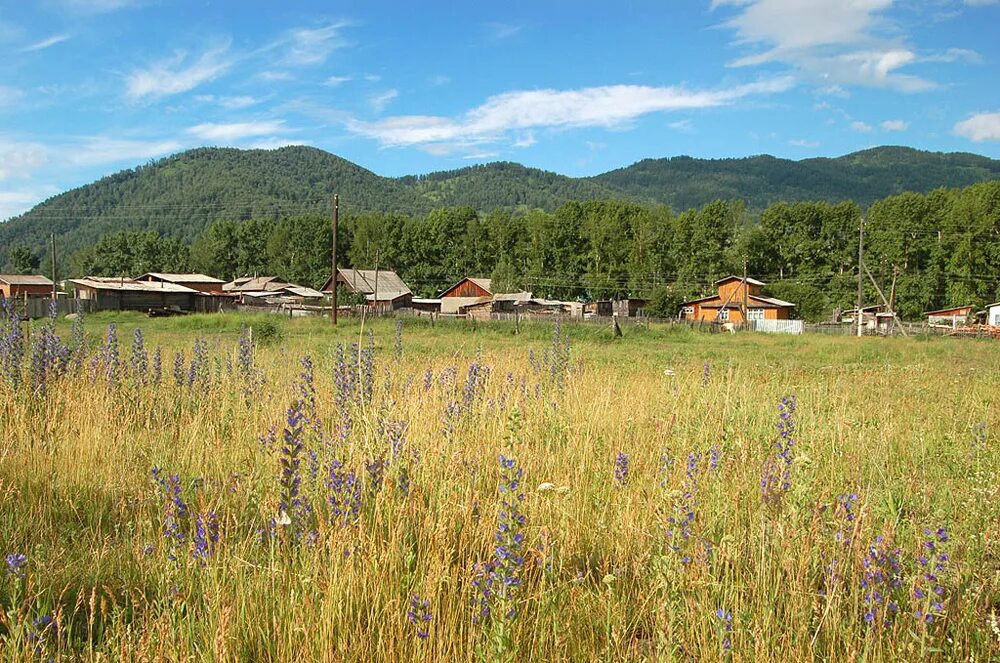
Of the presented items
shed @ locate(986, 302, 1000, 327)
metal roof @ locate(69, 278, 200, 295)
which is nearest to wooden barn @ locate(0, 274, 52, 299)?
metal roof @ locate(69, 278, 200, 295)

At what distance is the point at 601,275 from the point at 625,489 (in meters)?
72.8

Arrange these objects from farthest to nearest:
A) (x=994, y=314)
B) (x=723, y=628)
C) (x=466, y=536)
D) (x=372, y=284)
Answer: (x=372, y=284) < (x=994, y=314) < (x=466, y=536) < (x=723, y=628)

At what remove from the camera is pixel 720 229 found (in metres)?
72.7

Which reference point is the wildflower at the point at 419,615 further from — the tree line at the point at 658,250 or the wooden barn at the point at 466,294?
the wooden barn at the point at 466,294

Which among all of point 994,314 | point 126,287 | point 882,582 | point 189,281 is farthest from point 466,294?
point 882,582

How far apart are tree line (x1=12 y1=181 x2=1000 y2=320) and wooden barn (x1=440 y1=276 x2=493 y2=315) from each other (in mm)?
2879

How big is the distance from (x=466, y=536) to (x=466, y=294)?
240 feet

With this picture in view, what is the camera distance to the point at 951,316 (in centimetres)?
5741

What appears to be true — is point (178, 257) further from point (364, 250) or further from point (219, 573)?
point (219, 573)

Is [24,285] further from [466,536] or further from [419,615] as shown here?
[419,615]

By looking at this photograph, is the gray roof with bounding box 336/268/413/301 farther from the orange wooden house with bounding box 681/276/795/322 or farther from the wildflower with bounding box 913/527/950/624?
the wildflower with bounding box 913/527/950/624

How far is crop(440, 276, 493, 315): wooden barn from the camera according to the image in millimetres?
72312

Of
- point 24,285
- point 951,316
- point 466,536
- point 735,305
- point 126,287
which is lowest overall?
point 466,536

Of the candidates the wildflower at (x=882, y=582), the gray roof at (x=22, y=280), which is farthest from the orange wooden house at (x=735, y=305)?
the gray roof at (x=22, y=280)
